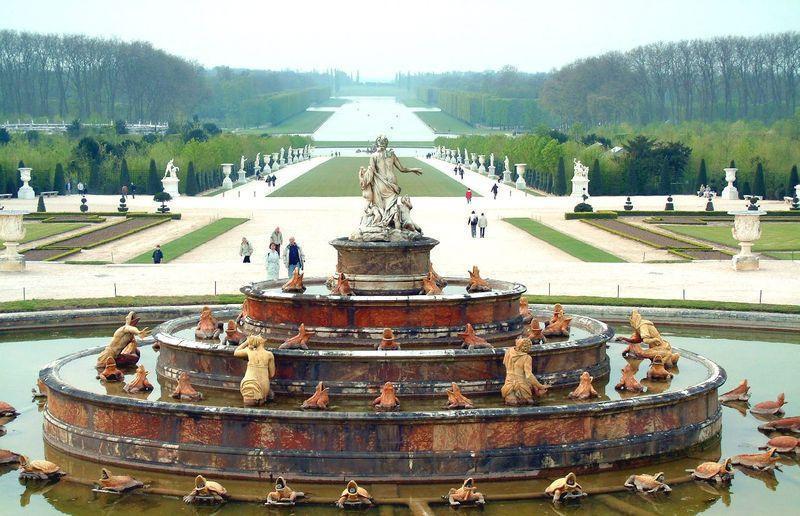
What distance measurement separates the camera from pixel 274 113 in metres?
184

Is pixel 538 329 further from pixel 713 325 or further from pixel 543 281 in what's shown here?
pixel 543 281

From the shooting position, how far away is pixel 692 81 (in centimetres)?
14800

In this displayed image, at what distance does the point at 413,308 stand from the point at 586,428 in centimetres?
410

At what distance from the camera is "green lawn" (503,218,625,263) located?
4062cm

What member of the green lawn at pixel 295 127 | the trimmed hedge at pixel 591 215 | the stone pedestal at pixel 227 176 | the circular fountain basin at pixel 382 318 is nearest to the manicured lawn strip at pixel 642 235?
the trimmed hedge at pixel 591 215

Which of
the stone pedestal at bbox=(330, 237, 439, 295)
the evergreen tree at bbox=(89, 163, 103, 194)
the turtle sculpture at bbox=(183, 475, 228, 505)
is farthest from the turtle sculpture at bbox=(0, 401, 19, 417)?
the evergreen tree at bbox=(89, 163, 103, 194)

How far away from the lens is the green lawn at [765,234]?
144 feet

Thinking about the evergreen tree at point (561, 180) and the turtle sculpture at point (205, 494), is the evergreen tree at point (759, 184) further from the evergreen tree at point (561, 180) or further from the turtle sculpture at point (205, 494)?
the turtle sculpture at point (205, 494)

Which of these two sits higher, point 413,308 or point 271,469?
point 413,308

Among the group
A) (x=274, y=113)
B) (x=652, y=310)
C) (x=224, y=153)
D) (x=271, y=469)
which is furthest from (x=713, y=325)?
(x=274, y=113)

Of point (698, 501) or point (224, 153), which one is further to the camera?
point (224, 153)

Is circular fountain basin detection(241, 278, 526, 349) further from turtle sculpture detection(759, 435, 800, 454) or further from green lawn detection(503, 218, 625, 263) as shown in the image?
green lawn detection(503, 218, 625, 263)

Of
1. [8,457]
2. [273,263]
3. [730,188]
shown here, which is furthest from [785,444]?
[730,188]

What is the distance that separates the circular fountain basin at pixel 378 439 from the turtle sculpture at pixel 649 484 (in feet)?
2.93
